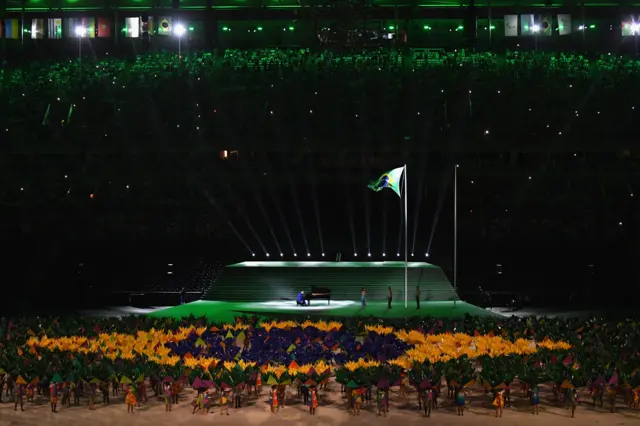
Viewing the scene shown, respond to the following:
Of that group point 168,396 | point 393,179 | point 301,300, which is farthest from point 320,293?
point 168,396

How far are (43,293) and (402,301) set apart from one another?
19510 millimetres

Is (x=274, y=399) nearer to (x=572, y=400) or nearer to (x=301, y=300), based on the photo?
(x=572, y=400)

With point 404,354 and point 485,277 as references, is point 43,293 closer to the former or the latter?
point 485,277

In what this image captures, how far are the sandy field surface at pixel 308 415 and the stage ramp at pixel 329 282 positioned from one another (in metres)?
22.9

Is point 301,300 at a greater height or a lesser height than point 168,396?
lesser

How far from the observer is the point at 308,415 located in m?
18.8

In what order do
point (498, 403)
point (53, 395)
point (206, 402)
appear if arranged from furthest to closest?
point (206, 402)
point (53, 395)
point (498, 403)

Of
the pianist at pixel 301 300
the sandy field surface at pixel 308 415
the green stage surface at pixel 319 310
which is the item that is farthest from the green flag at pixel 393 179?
the sandy field surface at pixel 308 415

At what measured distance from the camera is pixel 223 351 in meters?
23.8

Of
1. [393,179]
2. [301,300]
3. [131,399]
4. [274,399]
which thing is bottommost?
[301,300]

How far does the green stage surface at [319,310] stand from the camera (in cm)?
3534

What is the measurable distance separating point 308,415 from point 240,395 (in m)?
1.89

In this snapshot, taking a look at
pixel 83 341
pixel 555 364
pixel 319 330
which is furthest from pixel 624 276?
pixel 83 341

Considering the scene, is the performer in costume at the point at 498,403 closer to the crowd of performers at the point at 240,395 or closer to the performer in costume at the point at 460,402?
the crowd of performers at the point at 240,395
